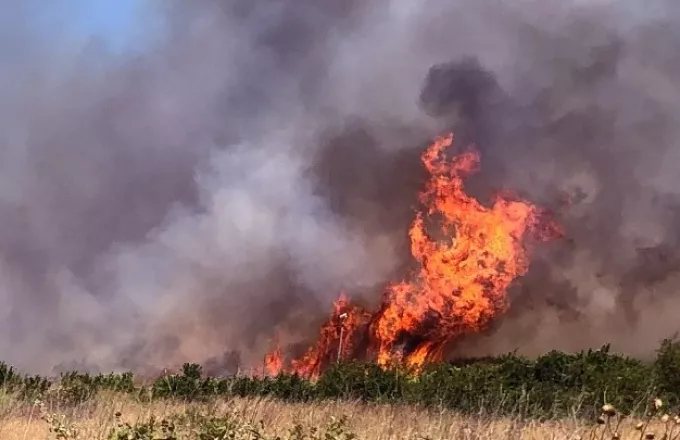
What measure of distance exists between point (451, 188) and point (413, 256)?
3.91 metres

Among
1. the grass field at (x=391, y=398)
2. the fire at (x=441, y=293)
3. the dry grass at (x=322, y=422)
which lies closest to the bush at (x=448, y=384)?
the grass field at (x=391, y=398)

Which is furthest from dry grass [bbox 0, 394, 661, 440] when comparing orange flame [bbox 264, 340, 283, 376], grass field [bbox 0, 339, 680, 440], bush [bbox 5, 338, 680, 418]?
orange flame [bbox 264, 340, 283, 376]

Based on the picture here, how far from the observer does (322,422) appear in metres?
10.9

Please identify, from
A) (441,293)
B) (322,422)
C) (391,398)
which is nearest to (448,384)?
(391,398)

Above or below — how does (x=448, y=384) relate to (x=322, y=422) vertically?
above

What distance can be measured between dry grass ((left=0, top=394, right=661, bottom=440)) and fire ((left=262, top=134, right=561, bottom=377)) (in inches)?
656

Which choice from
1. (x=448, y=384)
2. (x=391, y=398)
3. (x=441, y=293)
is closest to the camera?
(x=391, y=398)

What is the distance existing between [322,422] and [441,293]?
2039 centimetres

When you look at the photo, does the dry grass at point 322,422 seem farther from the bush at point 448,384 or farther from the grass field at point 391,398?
the bush at point 448,384

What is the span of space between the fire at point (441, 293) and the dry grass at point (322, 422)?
16660mm

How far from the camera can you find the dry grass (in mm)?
8625

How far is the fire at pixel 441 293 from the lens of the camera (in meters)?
30.6

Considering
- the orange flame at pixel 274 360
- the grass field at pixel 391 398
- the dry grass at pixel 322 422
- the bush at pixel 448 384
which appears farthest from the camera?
the orange flame at pixel 274 360

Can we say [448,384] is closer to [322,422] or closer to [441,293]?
[322,422]
